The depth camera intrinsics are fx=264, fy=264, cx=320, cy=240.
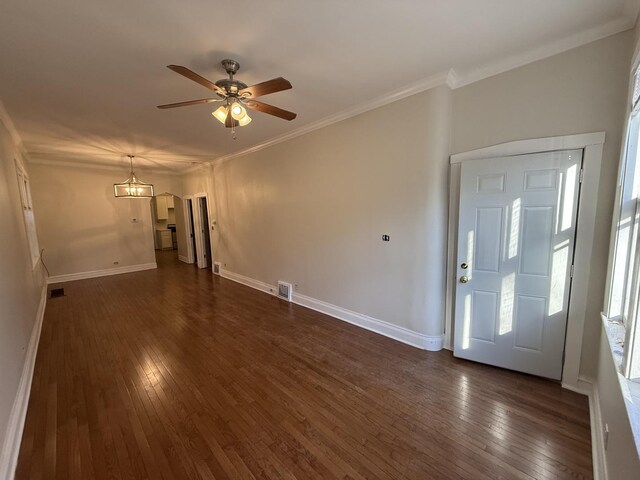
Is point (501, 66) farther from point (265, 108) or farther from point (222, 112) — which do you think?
point (222, 112)

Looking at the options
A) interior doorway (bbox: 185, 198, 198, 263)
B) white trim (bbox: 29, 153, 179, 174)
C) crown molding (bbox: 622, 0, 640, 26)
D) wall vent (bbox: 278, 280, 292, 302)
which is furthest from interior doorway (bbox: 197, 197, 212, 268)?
crown molding (bbox: 622, 0, 640, 26)

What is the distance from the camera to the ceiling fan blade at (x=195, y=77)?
5.49 feet

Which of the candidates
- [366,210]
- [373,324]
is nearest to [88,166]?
[366,210]

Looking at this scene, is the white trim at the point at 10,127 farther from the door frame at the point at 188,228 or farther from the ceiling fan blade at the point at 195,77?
the door frame at the point at 188,228

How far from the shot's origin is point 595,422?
187 cm

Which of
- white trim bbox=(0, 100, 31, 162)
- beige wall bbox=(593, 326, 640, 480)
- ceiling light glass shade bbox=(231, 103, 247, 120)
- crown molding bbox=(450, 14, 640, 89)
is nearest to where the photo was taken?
beige wall bbox=(593, 326, 640, 480)

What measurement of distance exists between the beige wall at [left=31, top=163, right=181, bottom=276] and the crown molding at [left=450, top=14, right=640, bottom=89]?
320 inches

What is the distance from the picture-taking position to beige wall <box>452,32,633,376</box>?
77.7 inches

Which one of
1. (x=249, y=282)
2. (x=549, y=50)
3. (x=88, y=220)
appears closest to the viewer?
(x=549, y=50)

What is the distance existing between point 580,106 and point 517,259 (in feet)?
4.31

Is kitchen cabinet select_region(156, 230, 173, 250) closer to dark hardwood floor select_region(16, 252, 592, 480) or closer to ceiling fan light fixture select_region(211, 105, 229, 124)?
dark hardwood floor select_region(16, 252, 592, 480)

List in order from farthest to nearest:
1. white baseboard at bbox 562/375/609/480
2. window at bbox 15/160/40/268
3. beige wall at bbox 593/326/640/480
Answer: window at bbox 15/160/40/268
white baseboard at bbox 562/375/609/480
beige wall at bbox 593/326/640/480

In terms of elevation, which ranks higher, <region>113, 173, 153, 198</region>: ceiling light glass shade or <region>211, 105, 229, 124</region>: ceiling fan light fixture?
<region>211, 105, 229, 124</region>: ceiling fan light fixture

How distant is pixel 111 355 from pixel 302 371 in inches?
88.6
